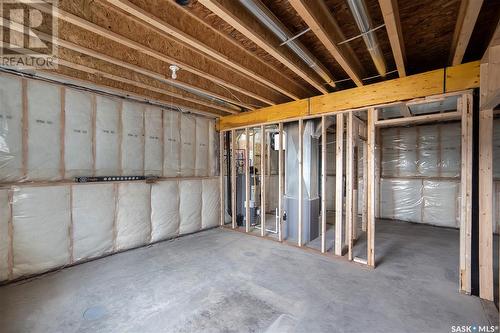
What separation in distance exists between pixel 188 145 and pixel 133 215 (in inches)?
66.5

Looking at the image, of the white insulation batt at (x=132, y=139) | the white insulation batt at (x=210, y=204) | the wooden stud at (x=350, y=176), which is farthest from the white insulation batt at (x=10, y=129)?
the wooden stud at (x=350, y=176)

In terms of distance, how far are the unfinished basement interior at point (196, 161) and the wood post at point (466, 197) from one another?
0.04 ft

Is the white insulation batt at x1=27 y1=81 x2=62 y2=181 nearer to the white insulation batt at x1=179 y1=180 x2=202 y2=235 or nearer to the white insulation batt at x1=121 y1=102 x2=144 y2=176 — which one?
the white insulation batt at x1=121 y1=102 x2=144 y2=176

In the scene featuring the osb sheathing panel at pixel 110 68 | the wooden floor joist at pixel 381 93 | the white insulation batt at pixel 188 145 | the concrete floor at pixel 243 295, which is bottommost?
the concrete floor at pixel 243 295

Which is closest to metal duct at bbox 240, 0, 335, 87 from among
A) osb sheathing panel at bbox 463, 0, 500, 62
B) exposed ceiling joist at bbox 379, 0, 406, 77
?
exposed ceiling joist at bbox 379, 0, 406, 77

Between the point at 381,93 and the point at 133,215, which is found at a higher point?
the point at 381,93

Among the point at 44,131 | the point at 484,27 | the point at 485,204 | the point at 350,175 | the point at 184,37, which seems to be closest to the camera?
the point at 184,37

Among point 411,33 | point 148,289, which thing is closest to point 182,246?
point 148,289

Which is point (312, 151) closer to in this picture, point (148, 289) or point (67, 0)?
point (148, 289)

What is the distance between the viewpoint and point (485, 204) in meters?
2.39

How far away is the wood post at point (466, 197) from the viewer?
2486 mm

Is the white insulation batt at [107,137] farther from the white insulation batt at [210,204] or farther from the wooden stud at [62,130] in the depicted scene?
the white insulation batt at [210,204]

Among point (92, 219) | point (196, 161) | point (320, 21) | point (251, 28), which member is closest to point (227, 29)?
point (251, 28)

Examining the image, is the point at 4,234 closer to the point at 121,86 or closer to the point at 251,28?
the point at 121,86
